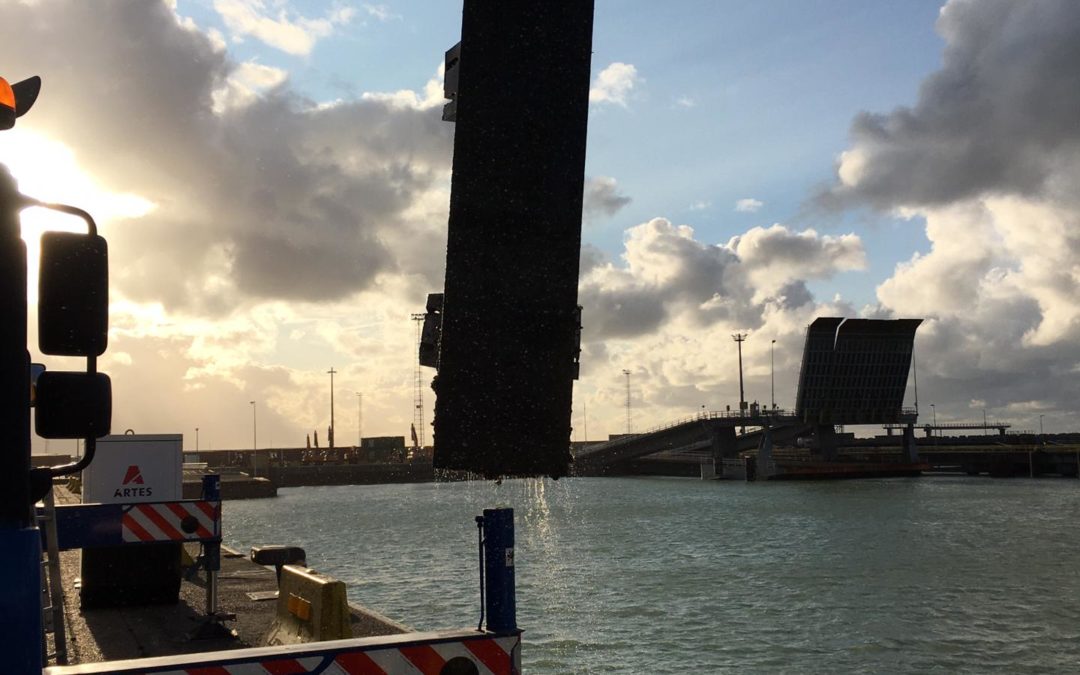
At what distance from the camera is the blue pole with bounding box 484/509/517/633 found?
194 inches

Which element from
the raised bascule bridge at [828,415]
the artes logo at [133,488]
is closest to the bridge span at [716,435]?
the raised bascule bridge at [828,415]

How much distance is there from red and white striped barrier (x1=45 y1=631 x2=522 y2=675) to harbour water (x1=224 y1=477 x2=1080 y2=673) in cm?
301

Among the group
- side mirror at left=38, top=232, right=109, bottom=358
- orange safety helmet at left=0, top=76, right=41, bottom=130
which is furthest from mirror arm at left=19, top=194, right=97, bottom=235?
orange safety helmet at left=0, top=76, right=41, bottom=130

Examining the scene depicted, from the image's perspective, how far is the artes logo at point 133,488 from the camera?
14266 millimetres

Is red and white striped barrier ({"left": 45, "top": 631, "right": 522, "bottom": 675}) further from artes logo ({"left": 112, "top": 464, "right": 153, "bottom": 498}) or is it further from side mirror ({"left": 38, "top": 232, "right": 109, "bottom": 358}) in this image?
artes logo ({"left": 112, "top": 464, "right": 153, "bottom": 498})

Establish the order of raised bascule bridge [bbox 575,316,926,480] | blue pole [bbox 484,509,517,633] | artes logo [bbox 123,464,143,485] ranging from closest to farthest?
blue pole [bbox 484,509,517,633] → artes logo [bbox 123,464,143,485] → raised bascule bridge [bbox 575,316,926,480]

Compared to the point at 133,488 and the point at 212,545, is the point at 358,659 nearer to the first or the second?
the point at 212,545

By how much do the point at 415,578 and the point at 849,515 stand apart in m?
38.0

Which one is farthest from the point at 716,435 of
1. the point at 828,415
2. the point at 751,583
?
the point at 751,583

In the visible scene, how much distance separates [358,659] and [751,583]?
94.1ft

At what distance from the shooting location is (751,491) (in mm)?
96812

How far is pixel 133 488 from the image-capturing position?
47.1 feet

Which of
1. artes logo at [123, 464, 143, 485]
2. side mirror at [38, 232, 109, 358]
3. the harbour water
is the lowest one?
the harbour water

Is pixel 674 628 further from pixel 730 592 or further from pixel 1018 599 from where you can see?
pixel 1018 599
